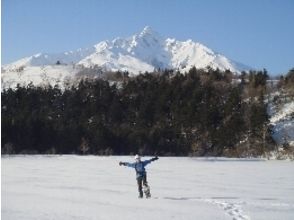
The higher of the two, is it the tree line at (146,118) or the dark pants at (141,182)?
the tree line at (146,118)

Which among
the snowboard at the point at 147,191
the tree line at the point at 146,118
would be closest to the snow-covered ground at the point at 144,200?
the snowboard at the point at 147,191

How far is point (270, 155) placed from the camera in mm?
48531

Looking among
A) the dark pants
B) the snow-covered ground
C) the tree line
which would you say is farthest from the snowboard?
the tree line

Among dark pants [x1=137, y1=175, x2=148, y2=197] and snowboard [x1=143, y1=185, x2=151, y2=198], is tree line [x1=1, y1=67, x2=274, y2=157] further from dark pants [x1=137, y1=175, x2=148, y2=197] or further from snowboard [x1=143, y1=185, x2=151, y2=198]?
snowboard [x1=143, y1=185, x2=151, y2=198]

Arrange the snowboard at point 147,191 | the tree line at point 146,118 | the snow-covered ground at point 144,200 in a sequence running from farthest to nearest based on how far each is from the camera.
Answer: the tree line at point 146,118 → the snowboard at point 147,191 → the snow-covered ground at point 144,200

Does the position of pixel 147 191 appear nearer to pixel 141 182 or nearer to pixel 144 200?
pixel 141 182

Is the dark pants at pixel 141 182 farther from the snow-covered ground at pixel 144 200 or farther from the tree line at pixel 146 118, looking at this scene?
the tree line at pixel 146 118

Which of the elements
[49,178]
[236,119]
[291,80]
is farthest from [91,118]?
[49,178]

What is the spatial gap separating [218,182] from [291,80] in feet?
152

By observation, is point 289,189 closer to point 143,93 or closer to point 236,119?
point 236,119

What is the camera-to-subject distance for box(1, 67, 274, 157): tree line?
173 ft

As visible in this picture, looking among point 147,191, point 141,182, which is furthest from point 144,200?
point 141,182

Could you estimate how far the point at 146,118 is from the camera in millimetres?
59344

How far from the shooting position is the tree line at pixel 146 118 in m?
52.8
